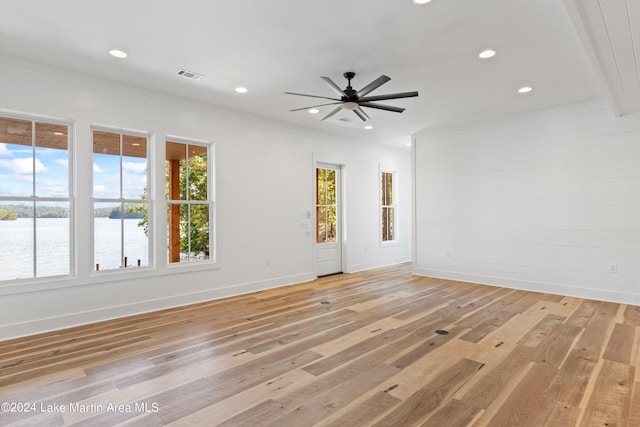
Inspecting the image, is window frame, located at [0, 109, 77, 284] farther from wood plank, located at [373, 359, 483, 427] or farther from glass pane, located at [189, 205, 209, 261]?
wood plank, located at [373, 359, 483, 427]

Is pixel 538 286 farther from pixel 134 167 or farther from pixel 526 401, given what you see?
pixel 134 167

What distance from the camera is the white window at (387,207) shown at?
7914 millimetres

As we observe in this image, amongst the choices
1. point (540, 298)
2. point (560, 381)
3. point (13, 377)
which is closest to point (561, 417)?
point (560, 381)

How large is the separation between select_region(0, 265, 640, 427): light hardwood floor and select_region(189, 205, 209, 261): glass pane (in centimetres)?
83

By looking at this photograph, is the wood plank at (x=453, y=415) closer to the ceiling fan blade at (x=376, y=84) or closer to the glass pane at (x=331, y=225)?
the ceiling fan blade at (x=376, y=84)

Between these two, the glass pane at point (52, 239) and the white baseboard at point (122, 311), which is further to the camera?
the glass pane at point (52, 239)

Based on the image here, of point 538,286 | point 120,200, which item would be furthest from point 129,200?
point 538,286

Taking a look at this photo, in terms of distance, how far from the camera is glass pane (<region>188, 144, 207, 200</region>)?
192 inches

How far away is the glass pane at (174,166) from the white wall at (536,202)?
4470 millimetres

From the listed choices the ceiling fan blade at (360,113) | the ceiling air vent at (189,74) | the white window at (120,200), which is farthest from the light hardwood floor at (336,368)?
the ceiling air vent at (189,74)

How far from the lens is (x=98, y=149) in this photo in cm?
408

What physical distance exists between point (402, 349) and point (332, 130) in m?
4.49

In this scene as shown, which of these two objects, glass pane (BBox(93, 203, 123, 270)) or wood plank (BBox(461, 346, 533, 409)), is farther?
glass pane (BBox(93, 203, 123, 270))

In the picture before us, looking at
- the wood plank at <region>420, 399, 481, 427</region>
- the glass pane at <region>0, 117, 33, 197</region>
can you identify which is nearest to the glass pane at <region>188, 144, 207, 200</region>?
the glass pane at <region>0, 117, 33, 197</region>
